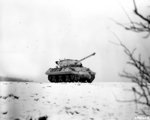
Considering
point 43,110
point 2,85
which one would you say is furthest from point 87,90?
point 2,85

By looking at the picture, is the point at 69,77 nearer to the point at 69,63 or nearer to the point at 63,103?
the point at 69,63

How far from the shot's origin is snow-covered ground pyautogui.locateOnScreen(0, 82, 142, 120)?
47.1 feet

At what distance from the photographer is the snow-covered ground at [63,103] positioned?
47.1ft

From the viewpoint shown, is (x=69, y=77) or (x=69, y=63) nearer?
(x=69, y=77)

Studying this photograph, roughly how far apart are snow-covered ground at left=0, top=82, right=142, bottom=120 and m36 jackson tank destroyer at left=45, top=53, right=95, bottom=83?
7.91m

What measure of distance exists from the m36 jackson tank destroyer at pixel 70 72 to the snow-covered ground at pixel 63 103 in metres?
7.91

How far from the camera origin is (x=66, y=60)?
28516 mm

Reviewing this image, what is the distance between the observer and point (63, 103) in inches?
616

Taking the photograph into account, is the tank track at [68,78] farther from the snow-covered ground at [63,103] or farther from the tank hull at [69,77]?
the snow-covered ground at [63,103]

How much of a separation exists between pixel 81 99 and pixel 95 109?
1370 mm

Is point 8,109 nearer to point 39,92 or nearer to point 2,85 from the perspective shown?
point 39,92

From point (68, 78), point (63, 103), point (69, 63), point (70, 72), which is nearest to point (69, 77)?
point (68, 78)

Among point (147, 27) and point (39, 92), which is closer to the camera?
point (147, 27)

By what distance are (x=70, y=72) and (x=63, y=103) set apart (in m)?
10.6
